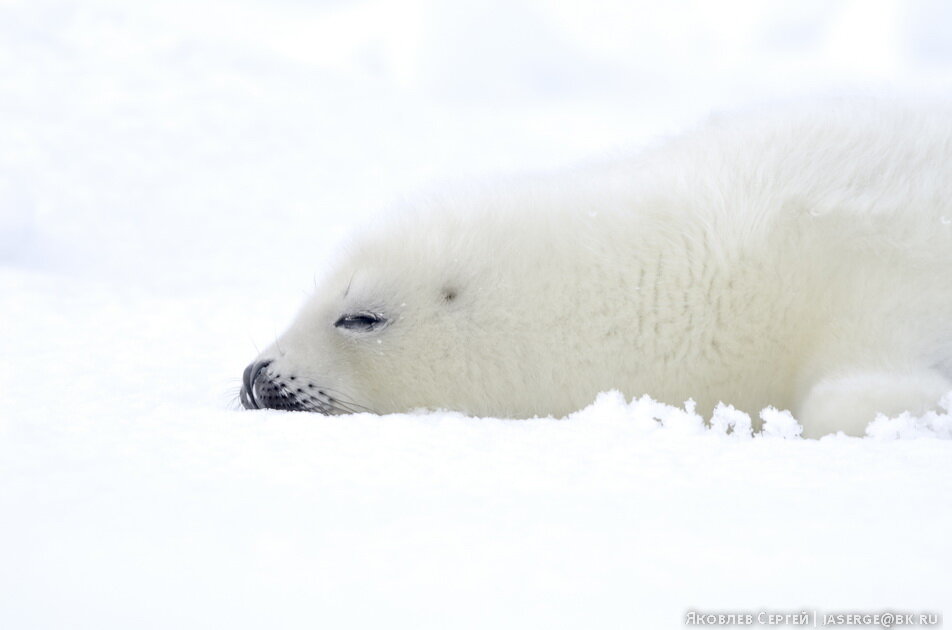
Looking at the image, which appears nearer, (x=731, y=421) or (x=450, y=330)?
(x=731, y=421)

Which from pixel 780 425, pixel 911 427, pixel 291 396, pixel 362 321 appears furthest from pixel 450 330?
pixel 911 427

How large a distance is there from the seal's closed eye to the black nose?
0.24m

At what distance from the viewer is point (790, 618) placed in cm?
104

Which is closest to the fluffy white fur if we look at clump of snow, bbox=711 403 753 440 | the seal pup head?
the seal pup head

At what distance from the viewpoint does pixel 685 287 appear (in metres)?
2.45

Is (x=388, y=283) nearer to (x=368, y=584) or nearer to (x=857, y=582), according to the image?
(x=368, y=584)

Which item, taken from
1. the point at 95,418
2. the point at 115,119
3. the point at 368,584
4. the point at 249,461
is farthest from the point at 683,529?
the point at 115,119

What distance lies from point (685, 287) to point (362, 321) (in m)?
0.87

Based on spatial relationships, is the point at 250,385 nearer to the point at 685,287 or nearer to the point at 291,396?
the point at 291,396

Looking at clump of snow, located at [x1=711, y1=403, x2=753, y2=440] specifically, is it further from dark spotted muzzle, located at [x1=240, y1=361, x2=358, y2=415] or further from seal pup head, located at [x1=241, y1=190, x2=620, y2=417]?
dark spotted muzzle, located at [x1=240, y1=361, x2=358, y2=415]

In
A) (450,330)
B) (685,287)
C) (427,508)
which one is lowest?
(427,508)

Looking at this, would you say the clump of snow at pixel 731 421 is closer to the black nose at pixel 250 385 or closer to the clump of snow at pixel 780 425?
the clump of snow at pixel 780 425

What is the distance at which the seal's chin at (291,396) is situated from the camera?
101 inches

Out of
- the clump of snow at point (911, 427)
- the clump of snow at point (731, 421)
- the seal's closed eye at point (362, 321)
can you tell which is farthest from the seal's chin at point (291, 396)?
the clump of snow at point (911, 427)
